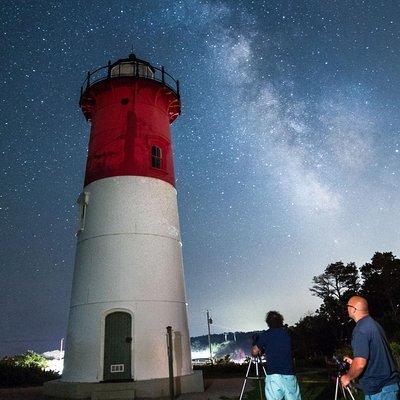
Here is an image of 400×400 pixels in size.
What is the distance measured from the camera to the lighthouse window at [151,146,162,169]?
15.3 meters

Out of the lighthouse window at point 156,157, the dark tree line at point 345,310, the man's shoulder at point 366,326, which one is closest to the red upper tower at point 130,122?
the lighthouse window at point 156,157

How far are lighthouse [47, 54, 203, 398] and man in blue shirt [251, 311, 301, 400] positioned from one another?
7088 mm

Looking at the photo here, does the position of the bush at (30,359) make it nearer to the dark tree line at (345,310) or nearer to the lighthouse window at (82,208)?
the lighthouse window at (82,208)

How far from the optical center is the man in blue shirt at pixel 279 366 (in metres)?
5.88

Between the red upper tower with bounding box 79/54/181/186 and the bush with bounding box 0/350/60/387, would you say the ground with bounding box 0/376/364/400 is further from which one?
the red upper tower with bounding box 79/54/181/186

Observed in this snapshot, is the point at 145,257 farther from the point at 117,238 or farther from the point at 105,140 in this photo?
the point at 105,140

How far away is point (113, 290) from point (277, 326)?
26.3 feet

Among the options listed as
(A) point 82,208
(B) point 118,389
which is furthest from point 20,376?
(A) point 82,208

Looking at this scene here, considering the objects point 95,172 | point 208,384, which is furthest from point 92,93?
point 208,384

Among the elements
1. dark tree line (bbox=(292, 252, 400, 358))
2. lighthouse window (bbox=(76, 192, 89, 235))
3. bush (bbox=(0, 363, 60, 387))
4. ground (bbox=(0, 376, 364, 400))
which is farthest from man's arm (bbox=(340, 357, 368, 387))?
dark tree line (bbox=(292, 252, 400, 358))

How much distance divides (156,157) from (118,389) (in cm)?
865

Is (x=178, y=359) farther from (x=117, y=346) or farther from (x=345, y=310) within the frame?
(x=345, y=310)

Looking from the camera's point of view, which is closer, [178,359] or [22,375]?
[178,359]

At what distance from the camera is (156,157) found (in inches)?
607
